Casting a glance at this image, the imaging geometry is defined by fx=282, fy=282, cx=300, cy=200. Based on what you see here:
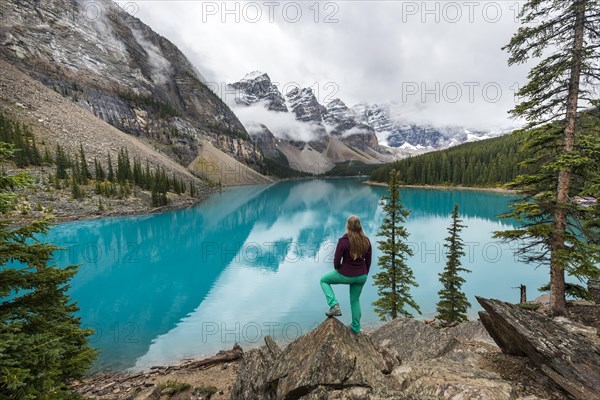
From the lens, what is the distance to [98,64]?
146 meters

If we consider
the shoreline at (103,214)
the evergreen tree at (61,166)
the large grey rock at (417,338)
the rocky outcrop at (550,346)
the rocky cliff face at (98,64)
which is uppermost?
the rocky cliff face at (98,64)

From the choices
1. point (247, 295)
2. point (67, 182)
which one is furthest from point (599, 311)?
point (67, 182)

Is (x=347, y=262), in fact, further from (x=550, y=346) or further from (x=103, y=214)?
(x=103, y=214)

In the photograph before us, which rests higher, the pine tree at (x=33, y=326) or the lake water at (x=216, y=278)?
the pine tree at (x=33, y=326)

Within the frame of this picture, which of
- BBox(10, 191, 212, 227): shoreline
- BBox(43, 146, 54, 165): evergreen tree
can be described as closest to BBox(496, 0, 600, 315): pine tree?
BBox(10, 191, 212, 227): shoreline

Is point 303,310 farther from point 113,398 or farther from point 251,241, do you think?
point 251,241

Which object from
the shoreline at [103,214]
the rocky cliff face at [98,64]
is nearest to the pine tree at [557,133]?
the shoreline at [103,214]

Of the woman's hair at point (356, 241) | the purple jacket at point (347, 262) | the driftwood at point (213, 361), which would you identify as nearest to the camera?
the woman's hair at point (356, 241)

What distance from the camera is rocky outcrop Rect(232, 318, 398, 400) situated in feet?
18.3

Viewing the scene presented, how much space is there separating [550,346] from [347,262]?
525cm

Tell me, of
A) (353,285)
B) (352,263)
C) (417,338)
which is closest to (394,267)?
(417,338)

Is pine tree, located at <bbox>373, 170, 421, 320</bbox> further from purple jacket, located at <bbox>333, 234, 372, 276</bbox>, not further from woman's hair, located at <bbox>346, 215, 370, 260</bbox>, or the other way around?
woman's hair, located at <bbox>346, 215, 370, 260</bbox>

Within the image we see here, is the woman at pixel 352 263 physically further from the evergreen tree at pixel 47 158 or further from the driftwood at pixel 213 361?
the evergreen tree at pixel 47 158

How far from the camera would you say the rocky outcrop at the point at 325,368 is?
5578 millimetres
